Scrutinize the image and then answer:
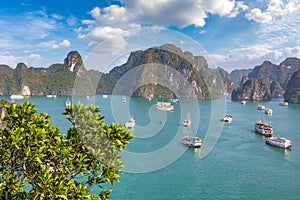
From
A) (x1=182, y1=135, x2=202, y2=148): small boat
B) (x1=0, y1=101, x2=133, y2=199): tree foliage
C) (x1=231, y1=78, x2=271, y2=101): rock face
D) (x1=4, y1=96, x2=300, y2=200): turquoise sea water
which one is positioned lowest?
(x1=4, y1=96, x2=300, y2=200): turquoise sea water

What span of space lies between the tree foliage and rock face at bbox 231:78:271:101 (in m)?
115

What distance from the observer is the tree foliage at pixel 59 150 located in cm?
492

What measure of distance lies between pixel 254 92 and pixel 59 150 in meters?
118

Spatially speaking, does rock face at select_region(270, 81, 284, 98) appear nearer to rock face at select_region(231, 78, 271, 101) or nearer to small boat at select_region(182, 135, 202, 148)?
rock face at select_region(231, 78, 271, 101)

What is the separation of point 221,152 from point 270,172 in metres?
6.25

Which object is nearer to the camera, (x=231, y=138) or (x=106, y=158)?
(x=106, y=158)

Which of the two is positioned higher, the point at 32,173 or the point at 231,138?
the point at 32,173

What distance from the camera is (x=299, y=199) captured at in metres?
17.4

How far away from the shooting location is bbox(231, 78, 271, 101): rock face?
113m

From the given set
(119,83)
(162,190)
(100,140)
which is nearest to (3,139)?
(100,140)

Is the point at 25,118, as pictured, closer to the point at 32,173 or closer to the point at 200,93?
the point at 32,173

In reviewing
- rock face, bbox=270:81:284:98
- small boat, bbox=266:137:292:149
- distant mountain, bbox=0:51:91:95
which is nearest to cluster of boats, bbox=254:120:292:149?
small boat, bbox=266:137:292:149

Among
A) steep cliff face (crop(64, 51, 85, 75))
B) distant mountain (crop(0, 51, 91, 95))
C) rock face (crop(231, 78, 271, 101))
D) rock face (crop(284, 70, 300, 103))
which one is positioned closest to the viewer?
rock face (crop(284, 70, 300, 103))

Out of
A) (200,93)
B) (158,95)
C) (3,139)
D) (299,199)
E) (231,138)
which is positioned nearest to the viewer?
(3,139)
